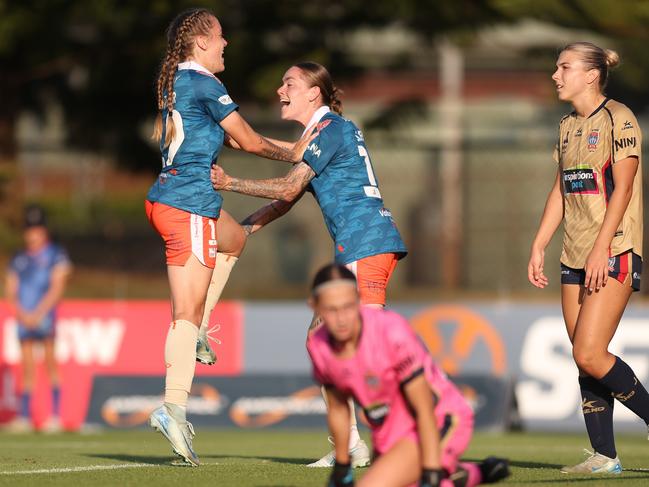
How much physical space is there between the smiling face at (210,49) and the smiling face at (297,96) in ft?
1.51

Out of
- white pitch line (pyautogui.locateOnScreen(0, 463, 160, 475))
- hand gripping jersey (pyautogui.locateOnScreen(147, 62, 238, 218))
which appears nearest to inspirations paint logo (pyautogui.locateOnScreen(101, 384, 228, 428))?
white pitch line (pyautogui.locateOnScreen(0, 463, 160, 475))

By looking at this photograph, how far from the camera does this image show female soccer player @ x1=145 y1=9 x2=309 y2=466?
24.0 ft

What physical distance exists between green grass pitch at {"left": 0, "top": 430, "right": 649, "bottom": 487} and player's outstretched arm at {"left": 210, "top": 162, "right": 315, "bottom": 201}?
156cm

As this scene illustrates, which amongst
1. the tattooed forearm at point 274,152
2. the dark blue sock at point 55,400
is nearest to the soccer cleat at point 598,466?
the tattooed forearm at point 274,152

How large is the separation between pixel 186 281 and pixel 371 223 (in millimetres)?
1108

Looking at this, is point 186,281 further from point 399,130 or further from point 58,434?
point 399,130

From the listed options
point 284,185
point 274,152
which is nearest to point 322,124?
point 274,152

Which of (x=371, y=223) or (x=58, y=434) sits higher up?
(x=371, y=223)

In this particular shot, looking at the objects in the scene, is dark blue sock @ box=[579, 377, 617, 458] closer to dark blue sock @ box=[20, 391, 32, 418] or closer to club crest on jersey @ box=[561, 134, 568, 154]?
club crest on jersey @ box=[561, 134, 568, 154]

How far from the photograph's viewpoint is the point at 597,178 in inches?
288

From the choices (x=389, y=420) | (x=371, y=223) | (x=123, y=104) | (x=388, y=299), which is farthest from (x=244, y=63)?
(x=389, y=420)

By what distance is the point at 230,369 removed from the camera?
47.3 feet

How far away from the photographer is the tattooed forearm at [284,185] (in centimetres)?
748

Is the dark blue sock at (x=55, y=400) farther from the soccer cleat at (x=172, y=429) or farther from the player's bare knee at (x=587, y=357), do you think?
the player's bare knee at (x=587, y=357)
